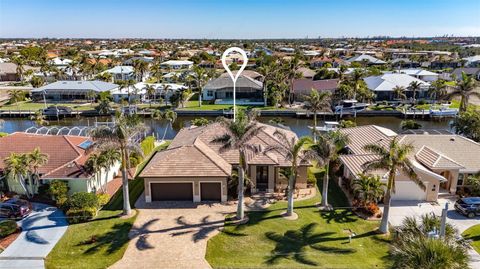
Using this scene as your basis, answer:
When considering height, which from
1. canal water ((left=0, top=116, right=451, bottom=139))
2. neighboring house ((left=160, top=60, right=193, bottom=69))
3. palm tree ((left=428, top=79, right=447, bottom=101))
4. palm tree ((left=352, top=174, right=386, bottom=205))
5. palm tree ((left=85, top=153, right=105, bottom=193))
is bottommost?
canal water ((left=0, top=116, right=451, bottom=139))

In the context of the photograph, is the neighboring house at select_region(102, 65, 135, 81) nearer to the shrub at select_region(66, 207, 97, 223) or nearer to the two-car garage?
the two-car garage

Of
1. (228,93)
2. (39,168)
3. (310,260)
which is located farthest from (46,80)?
(310,260)

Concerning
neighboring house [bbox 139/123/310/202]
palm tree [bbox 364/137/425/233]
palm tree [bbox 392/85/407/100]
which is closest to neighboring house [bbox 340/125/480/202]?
palm tree [bbox 364/137/425/233]

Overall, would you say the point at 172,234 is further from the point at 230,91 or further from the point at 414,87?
the point at 414,87

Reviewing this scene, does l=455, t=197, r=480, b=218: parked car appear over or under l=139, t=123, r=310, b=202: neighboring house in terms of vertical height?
under

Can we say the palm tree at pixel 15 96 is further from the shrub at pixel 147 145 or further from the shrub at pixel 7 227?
the shrub at pixel 7 227

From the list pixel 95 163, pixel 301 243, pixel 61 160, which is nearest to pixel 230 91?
pixel 61 160
